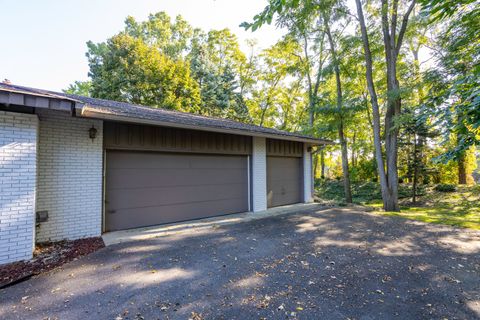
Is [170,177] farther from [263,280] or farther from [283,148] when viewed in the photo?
[283,148]

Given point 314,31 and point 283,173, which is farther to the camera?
point 314,31

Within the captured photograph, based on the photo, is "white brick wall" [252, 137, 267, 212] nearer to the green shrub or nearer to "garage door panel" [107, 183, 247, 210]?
"garage door panel" [107, 183, 247, 210]

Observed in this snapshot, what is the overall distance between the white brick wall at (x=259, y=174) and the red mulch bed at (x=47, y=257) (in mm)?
4374

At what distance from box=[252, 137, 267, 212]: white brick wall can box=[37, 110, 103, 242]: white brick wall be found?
4.26 m

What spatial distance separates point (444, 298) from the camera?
260 centimetres

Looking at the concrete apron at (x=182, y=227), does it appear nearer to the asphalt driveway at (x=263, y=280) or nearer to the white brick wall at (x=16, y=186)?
the asphalt driveway at (x=263, y=280)

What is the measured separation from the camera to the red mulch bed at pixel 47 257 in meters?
3.09

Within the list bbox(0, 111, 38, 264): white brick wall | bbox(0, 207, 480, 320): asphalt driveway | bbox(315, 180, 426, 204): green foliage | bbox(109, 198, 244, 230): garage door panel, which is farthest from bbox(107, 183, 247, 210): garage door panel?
bbox(315, 180, 426, 204): green foliage

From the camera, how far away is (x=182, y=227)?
5.45m

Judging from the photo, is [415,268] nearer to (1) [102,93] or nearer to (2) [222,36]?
(1) [102,93]

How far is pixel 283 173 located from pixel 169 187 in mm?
4386

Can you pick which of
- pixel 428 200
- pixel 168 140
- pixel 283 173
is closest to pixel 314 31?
pixel 283 173

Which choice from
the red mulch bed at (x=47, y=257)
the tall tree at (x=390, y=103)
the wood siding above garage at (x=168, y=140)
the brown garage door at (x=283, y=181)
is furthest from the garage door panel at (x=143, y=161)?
the tall tree at (x=390, y=103)

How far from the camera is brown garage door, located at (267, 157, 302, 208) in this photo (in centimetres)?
809
